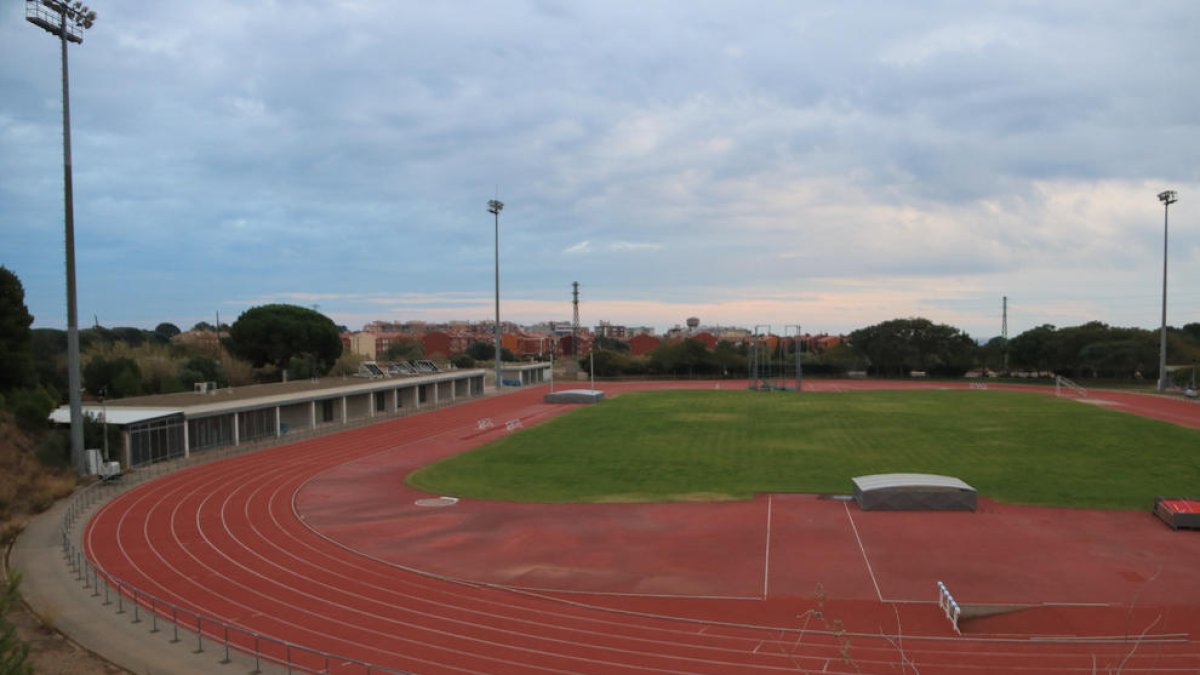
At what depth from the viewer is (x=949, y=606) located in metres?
15.8

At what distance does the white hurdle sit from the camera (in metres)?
15.3

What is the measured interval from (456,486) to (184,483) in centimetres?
1122

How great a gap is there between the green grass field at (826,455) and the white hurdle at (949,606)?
11.3 meters

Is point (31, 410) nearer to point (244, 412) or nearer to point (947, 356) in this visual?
point (244, 412)

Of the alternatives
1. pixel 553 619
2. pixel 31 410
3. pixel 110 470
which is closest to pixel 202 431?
pixel 31 410

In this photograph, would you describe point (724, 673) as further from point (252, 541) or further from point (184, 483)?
point (184, 483)

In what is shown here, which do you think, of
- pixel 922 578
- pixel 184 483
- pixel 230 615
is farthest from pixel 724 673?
pixel 184 483

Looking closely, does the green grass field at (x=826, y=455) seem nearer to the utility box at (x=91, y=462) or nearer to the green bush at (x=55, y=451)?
the utility box at (x=91, y=462)

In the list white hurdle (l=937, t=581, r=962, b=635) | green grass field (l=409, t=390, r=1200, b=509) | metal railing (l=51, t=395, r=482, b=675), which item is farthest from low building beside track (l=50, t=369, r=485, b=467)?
white hurdle (l=937, t=581, r=962, b=635)

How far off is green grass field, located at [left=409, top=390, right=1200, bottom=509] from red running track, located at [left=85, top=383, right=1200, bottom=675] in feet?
22.1

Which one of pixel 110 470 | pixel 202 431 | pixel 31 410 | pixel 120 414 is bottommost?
pixel 110 470

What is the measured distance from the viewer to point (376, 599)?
1727 centimetres

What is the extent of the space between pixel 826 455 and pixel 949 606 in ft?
67.2

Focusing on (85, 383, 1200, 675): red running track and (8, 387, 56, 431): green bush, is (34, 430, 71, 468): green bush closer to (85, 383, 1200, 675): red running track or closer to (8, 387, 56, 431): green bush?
(8, 387, 56, 431): green bush
